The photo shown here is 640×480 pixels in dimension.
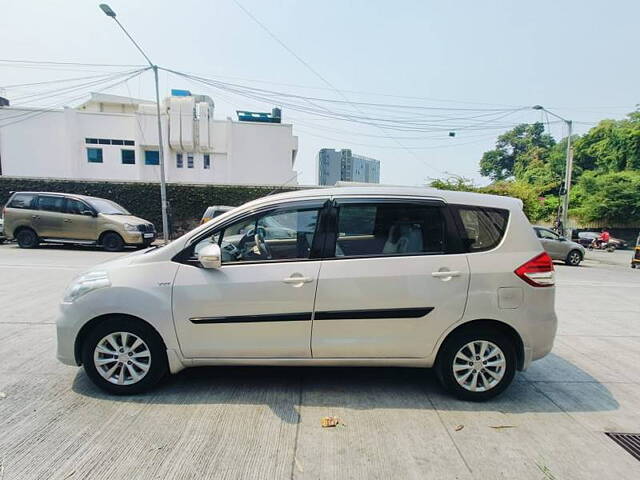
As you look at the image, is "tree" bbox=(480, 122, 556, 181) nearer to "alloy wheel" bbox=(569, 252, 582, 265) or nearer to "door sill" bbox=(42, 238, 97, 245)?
"alloy wheel" bbox=(569, 252, 582, 265)

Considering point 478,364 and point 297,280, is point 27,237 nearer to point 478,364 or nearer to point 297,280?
point 297,280

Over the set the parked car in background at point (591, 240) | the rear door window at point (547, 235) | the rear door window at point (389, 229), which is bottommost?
the parked car in background at point (591, 240)

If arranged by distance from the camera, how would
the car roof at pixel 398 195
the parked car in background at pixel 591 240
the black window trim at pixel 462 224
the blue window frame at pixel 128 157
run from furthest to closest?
the blue window frame at pixel 128 157 → the parked car in background at pixel 591 240 → the car roof at pixel 398 195 → the black window trim at pixel 462 224

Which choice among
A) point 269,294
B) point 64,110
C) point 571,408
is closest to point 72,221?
point 269,294

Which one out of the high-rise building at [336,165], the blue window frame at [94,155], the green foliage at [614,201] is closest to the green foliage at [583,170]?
the green foliage at [614,201]

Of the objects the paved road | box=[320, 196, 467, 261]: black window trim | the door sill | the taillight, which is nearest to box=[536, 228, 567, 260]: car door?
the paved road

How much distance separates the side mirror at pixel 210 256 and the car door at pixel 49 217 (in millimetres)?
12119

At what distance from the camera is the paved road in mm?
2416

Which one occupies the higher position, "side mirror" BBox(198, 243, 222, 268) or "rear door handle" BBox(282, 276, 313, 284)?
"side mirror" BBox(198, 243, 222, 268)

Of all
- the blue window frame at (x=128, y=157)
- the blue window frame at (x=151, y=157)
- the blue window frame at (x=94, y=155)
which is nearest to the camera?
the blue window frame at (x=94, y=155)

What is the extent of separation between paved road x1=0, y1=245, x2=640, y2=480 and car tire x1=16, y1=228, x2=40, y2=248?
34.1ft

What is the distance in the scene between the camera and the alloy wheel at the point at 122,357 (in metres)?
3.16

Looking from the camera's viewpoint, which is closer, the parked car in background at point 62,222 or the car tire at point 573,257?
the parked car in background at point 62,222

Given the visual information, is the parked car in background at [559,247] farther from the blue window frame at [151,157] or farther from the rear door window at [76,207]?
the blue window frame at [151,157]
